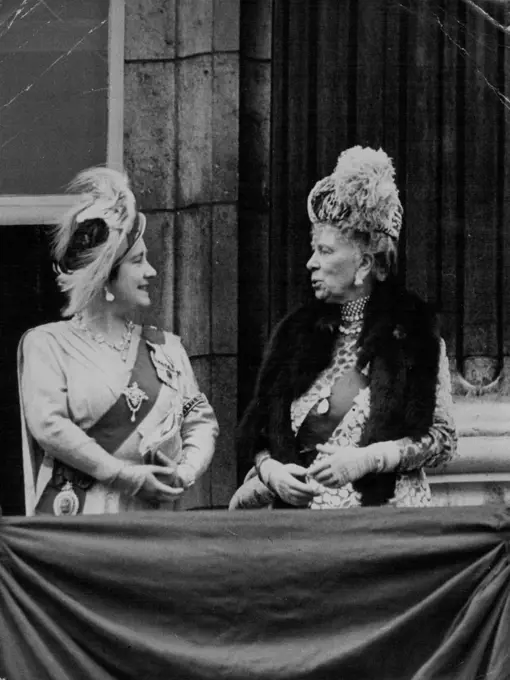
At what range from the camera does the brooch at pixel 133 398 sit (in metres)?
14.0

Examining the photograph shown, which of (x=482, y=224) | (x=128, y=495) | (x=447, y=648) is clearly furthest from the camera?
(x=482, y=224)

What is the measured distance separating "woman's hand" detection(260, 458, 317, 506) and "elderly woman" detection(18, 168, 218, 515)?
0.37 meters

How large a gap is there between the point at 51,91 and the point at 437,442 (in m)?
3.24

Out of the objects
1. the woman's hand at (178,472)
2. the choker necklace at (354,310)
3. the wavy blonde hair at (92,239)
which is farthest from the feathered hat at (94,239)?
the choker necklace at (354,310)

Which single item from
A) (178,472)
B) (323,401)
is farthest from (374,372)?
(178,472)

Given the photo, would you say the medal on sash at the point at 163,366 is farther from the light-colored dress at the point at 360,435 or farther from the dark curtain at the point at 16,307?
the dark curtain at the point at 16,307

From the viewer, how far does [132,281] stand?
46.5ft

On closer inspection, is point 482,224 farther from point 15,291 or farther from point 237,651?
point 237,651

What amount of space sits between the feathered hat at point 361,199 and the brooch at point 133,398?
0.98 meters

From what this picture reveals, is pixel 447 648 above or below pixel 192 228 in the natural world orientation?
below

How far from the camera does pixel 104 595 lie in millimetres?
13086

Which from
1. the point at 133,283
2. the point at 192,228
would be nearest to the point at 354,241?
the point at 133,283

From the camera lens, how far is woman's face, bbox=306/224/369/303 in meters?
14.0

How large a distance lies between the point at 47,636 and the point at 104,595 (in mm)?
272
